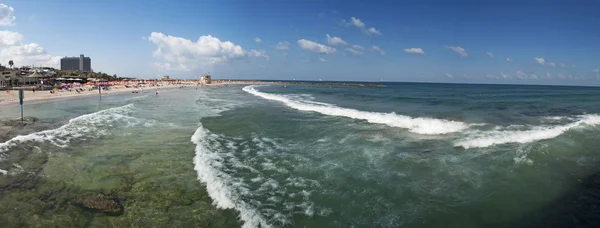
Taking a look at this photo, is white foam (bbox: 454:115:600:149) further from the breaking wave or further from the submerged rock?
the submerged rock

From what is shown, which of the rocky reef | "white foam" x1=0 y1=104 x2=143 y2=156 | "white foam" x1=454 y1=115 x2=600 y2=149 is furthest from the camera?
"white foam" x1=454 y1=115 x2=600 y2=149

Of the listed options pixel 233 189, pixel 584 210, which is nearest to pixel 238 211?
pixel 233 189

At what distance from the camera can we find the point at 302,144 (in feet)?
44.6

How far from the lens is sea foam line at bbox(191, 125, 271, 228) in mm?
6398

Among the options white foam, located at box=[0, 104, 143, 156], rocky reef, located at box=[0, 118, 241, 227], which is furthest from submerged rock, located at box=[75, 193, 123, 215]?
white foam, located at box=[0, 104, 143, 156]

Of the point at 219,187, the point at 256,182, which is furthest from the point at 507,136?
the point at 219,187

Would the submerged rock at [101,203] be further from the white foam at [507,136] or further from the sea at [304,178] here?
the white foam at [507,136]

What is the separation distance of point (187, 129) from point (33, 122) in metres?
10.1

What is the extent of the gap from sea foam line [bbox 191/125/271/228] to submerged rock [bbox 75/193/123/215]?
2.10m

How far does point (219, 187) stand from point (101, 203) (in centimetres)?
273

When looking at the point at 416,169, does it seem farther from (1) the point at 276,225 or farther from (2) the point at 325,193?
(1) the point at 276,225

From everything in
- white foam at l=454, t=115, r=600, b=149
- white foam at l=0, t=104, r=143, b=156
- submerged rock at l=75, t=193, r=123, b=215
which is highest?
white foam at l=454, t=115, r=600, b=149

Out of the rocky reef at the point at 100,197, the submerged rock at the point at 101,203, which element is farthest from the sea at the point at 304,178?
the submerged rock at the point at 101,203

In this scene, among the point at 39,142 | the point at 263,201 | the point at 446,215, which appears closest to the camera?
the point at 446,215
